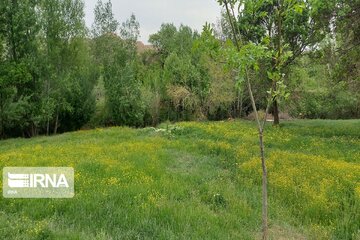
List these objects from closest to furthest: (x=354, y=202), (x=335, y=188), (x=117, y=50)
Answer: (x=354, y=202)
(x=335, y=188)
(x=117, y=50)

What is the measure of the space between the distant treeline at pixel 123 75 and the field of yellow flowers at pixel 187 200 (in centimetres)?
762

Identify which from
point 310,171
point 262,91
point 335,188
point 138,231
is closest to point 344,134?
point 262,91

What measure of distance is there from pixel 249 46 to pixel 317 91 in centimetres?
3839

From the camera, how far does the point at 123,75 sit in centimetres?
3506

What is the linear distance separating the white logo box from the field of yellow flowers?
329 millimetres

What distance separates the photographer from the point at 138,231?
6383 mm

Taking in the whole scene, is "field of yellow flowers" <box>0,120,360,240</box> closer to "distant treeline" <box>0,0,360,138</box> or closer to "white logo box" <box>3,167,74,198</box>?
"white logo box" <box>3,167,74,198</box>

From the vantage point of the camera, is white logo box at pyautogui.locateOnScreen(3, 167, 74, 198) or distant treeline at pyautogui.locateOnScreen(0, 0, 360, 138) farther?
distant treeline at pyautogui.locateOnScreen(0, 0, 360, 138)

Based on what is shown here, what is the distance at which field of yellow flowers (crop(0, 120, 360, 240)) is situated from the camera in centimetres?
643

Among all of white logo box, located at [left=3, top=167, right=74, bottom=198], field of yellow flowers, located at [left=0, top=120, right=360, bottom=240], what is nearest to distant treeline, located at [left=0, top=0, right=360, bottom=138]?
field of yellow flowers, located at [left=0, top=120, right=360, bottom=240]

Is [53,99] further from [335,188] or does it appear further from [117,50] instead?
[335,188]

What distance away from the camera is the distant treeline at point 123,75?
2223 centimetres

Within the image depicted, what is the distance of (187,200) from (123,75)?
93.1ft

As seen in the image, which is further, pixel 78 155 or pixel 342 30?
pixel 342 30
